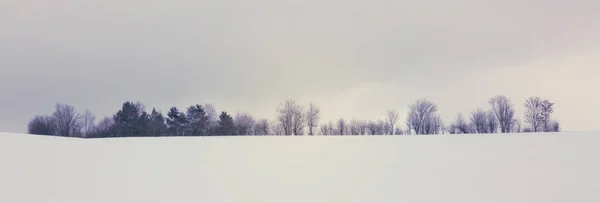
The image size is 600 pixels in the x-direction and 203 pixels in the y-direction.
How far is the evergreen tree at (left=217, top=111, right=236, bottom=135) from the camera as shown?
194 feet

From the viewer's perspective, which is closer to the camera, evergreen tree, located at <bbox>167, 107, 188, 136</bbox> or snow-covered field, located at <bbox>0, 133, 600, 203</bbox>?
snow-covered field, located at <bbox>0, 133, 600, 203</bbox>

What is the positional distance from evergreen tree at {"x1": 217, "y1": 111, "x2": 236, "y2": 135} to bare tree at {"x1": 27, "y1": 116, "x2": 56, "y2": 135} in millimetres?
19518

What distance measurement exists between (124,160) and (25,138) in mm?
5938

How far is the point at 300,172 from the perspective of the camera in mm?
12898

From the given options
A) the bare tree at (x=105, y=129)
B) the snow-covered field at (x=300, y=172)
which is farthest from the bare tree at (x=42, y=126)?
the snow-covered field at (x=300, y=172)

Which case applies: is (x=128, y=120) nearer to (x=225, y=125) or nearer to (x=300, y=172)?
(x=225, y=125)

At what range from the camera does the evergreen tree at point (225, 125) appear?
59.3 metres

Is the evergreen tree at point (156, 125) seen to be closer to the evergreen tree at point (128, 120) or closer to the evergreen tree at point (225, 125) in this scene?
the evergreen tree at point (128, 120)

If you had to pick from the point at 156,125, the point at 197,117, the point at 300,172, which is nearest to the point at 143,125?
the point at 156,125

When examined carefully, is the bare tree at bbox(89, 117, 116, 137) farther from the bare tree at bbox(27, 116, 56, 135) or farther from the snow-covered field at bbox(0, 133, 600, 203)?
the snow-covered field at bbox(0, 133, 600, 203)

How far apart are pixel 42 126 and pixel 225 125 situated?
21546 millimetres

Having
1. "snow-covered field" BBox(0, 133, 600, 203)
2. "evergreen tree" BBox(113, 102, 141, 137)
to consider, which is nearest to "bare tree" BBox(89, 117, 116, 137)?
"evergreen tree" BBox(113, 102, 141, 137)

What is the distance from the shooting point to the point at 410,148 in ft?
58.5

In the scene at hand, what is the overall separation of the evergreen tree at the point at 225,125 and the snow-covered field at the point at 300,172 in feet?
134
